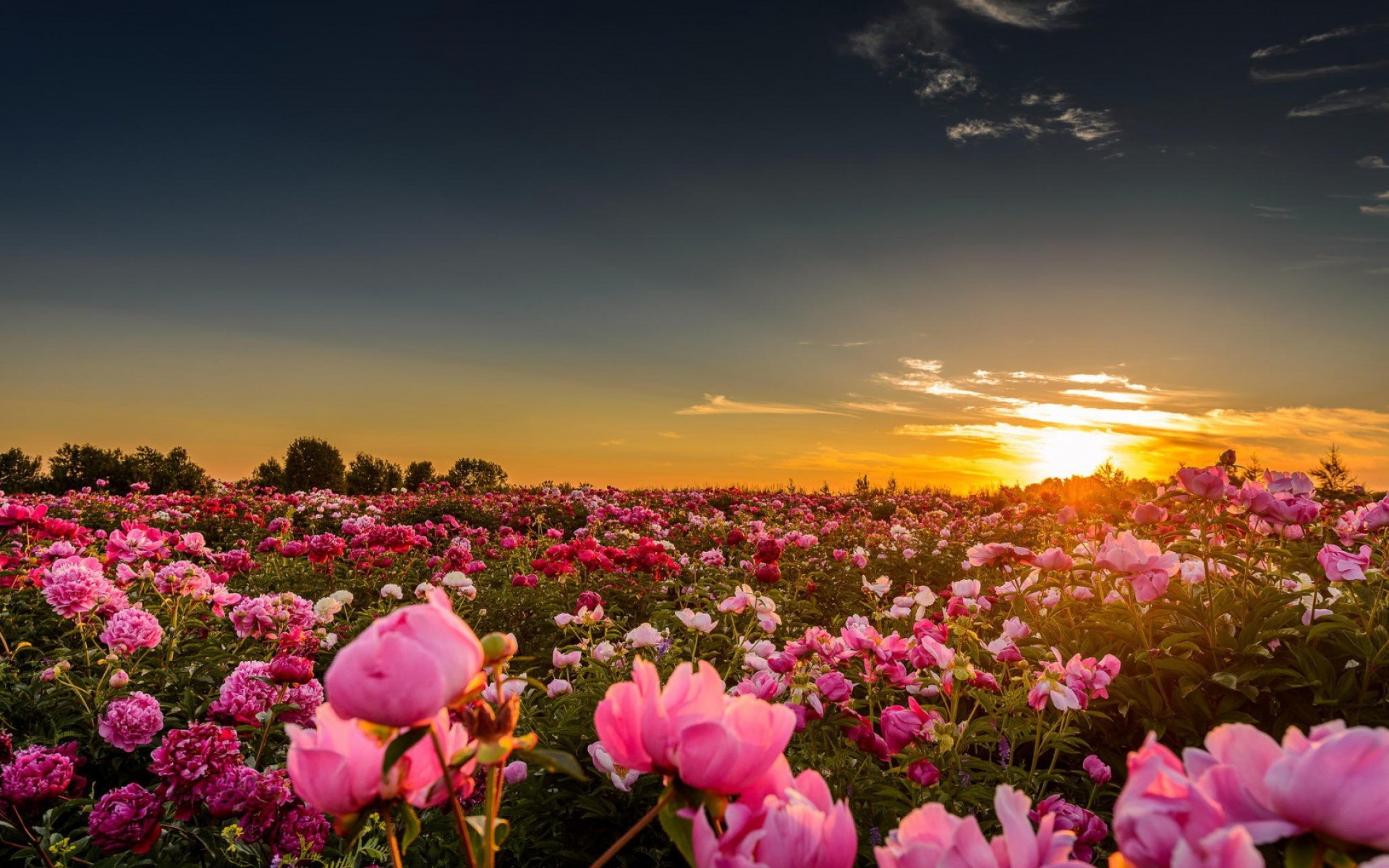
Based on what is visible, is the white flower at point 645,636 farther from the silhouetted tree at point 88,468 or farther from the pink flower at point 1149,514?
the silhouetted tree at point 88,468

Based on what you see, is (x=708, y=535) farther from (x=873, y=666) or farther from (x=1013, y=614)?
(x=873, y=666)

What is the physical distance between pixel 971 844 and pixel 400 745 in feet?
1.68

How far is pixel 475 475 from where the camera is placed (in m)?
21.0

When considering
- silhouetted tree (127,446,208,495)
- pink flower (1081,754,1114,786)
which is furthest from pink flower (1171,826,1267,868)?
silhouetted tree (127,446,208,495)

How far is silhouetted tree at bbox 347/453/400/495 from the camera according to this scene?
96.9 ft

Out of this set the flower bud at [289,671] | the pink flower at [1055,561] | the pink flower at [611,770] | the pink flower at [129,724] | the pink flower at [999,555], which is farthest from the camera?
the pink flower at [999,555]

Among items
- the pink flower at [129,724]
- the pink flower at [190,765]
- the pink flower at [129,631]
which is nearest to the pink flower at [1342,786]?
the pink flower at [190,765]

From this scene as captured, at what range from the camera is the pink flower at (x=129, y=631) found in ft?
10.4

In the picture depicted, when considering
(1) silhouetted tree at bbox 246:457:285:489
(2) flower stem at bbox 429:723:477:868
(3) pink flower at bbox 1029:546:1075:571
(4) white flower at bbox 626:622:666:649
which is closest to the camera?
(2) flower stem at bbox 429:723:477:868

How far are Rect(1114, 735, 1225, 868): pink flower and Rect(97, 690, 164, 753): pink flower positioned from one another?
3.19 m

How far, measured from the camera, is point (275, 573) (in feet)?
22.6

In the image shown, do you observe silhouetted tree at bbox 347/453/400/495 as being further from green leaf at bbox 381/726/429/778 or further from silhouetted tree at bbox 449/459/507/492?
green leaf at bbox 381/726/429/778

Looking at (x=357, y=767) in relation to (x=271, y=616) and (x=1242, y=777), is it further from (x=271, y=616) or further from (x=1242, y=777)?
(x=271, y=616)

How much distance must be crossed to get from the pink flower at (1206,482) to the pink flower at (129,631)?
14.4 ft
